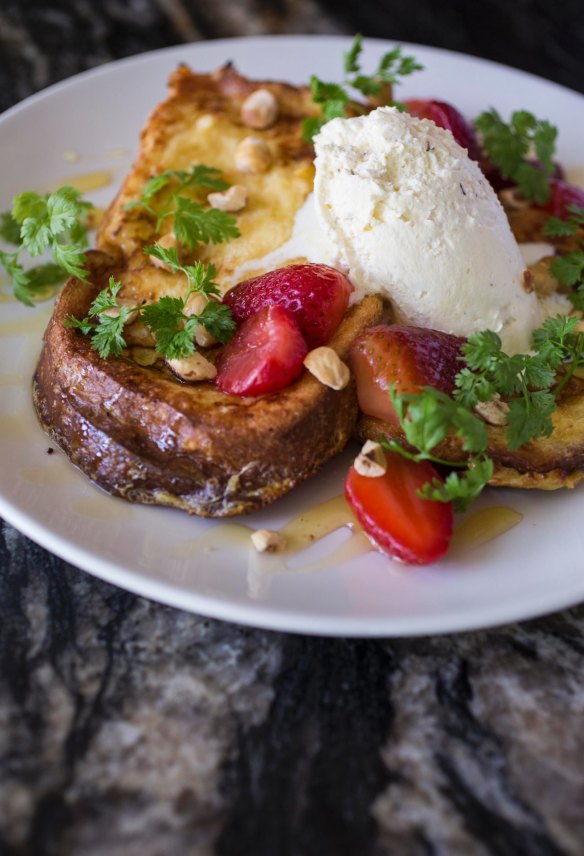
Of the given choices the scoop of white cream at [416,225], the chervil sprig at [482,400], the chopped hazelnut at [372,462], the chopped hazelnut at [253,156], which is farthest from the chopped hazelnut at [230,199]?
the chopped hazelnut at [372,462]

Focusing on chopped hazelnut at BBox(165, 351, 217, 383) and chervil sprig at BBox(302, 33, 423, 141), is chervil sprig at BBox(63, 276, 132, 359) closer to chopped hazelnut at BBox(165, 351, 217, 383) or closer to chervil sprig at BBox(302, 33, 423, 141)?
chopped hazelnut at BBox(165, 351, 217, 383)

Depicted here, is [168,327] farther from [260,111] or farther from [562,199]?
[562,199]

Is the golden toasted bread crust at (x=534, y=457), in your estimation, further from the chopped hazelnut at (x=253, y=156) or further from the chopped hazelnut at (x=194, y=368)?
the chopped hazelnut at (x=253, y=156)

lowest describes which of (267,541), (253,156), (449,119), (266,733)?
(266,733)

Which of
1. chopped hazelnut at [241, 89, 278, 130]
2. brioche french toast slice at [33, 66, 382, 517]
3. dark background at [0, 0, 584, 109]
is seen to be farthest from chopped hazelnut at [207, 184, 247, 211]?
dark background at [0, 0, 584, 109]

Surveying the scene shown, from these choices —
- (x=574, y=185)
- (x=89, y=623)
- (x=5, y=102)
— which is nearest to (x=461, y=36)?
(x=574, y=185)

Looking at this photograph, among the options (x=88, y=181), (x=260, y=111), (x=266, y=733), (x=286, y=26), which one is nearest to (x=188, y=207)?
(x=260, y=111)

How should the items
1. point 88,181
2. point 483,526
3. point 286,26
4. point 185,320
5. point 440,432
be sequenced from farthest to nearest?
point 286,26 < point 88,181 < point 185,320 < point 483,526 < point 440,432
